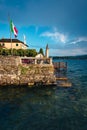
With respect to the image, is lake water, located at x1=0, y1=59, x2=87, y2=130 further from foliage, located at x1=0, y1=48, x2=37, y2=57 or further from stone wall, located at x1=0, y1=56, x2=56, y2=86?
foliage, located at x1=0, y1=48, x2=37, y2=57

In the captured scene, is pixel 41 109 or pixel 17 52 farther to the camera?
pixel 17 52

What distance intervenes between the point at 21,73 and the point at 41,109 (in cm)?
1074

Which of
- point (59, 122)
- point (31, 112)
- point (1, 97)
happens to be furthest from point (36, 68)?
point (59, 122)

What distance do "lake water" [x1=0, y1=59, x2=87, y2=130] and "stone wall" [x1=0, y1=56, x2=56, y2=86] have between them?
186cm

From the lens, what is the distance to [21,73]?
92.3ft

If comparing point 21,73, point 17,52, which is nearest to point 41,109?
point 21,73

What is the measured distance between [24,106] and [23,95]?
14.6 feet

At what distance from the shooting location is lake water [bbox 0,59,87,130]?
14651 millimetres

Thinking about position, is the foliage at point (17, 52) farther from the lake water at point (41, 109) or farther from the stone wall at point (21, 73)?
the lake water at point (41, 109)

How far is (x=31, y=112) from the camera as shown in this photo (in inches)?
689

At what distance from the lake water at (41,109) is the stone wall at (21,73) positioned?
186 centimetres

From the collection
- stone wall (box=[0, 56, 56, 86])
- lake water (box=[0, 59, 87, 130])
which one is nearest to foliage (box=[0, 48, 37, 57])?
stone wall (box=[0, 56, 56, 86])

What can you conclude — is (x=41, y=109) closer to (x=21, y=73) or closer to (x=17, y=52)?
(x=21, y=73)

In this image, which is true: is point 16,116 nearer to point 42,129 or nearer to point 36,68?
point 42,129
